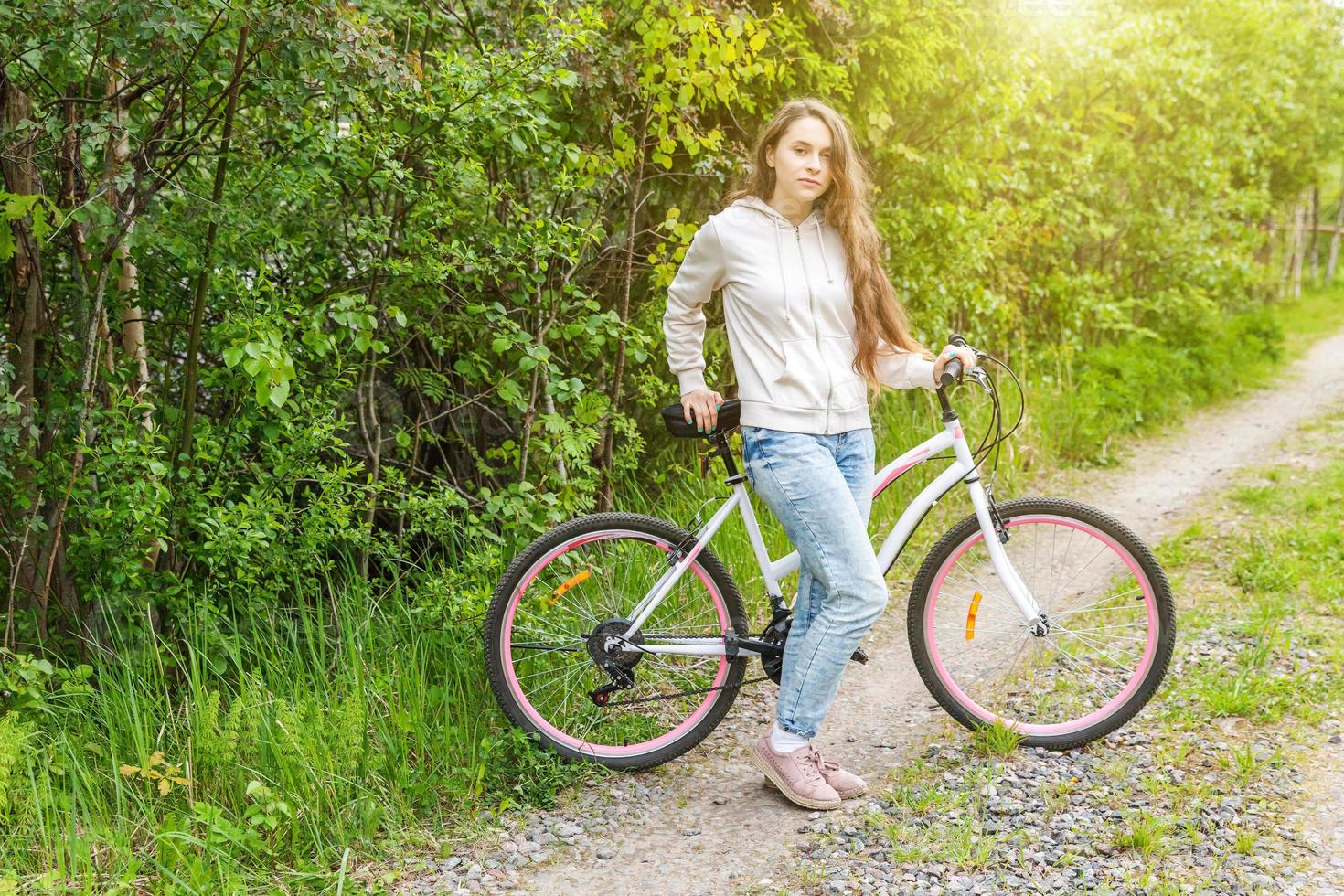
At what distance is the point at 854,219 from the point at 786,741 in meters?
1.51

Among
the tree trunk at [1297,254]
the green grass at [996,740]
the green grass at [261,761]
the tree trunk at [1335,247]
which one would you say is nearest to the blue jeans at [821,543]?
the green grass at [996,740]

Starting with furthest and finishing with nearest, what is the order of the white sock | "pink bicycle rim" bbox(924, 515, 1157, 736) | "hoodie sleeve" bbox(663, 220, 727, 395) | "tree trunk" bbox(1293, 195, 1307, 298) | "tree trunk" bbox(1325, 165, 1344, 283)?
"tree trunk" bbox(1325, 165, 1344, 283), "tree trunk" bbox(1293, 195, 1307, 298), "pink bicycle rim" bbox(924, 515, 1157, 736), the white sock, "hoodie sleeve" bbox(663, 220, 727, 395)

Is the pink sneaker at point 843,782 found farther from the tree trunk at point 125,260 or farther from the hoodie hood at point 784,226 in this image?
the tree trunk at point 125,260

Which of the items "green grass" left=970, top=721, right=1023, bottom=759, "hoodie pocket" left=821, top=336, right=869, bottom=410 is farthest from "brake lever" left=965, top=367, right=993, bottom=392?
"green grass" left=970, top=721, right=1023, bottom=759

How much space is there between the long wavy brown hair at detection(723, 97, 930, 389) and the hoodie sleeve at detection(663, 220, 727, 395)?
0.70ft

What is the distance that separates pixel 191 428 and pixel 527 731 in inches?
59.9

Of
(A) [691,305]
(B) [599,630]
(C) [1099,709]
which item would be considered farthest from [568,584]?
(C) [1099,709]

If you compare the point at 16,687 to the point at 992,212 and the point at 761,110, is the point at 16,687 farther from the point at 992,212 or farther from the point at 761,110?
the point at 992,212

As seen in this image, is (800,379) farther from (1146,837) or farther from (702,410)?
(1146,837)

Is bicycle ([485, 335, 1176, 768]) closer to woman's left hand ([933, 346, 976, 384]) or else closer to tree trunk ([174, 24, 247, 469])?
woman's left hand ([933, 346, 976, 384])

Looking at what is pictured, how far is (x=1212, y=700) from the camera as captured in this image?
3701 millimetres

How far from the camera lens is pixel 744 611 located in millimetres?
3396

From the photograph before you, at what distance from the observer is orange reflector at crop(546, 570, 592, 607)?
3.37 m

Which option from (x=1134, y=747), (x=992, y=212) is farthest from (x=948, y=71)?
(x=1134, y=747)
